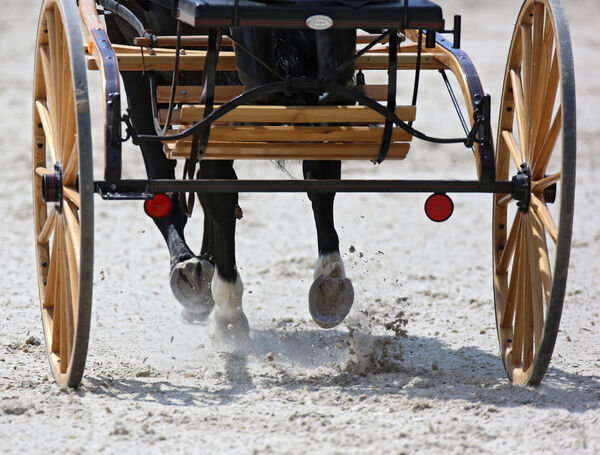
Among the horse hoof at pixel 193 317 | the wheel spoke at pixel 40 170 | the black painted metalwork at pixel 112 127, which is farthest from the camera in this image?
the horse hoof at pixel 193 317

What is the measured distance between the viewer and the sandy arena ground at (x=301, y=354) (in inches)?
127

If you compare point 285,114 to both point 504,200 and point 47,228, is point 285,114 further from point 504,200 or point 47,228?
point 47,228

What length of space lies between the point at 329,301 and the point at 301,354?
33 centimetres

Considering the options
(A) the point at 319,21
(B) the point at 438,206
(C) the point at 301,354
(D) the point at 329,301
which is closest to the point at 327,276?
(D) the point at 329,301

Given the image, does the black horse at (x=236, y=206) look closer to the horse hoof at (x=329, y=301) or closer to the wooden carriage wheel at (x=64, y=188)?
the horse hoof at (x=329, y=301)

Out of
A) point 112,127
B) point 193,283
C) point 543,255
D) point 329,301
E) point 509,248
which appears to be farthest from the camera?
point 193,283

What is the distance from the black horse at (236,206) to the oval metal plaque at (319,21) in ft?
0.99

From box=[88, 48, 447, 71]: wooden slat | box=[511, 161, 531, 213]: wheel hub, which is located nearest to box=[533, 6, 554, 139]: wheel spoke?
box=[511, 161, 531, 213]: wheel hub

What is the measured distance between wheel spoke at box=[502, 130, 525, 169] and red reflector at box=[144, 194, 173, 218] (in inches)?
51.8

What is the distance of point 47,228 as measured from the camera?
4164 millimetres

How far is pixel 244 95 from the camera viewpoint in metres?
3.53

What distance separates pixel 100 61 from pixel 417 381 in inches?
65.4

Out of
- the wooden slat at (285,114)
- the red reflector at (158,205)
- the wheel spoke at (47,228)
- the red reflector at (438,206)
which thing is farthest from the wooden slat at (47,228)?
the red reflector at (438,206)

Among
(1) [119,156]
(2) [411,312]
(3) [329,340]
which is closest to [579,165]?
(2) [411,312]
